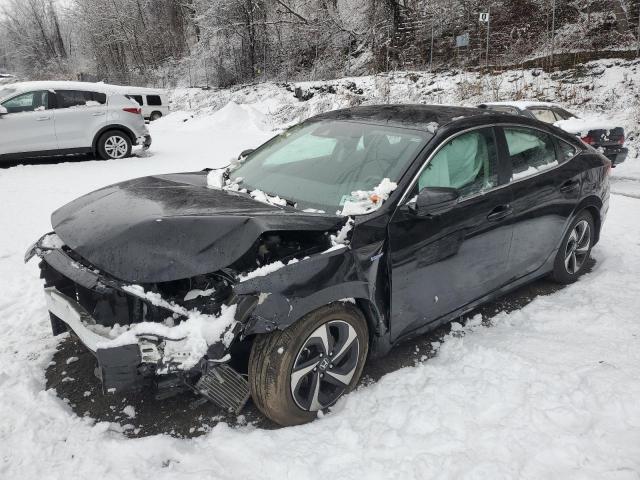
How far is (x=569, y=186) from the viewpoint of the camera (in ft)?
13.3

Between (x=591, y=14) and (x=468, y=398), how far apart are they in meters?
19.4

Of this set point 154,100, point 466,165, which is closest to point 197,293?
point 466,165

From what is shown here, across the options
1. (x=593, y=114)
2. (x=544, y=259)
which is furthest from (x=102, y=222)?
(x=593, y=114)

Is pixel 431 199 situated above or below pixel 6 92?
below

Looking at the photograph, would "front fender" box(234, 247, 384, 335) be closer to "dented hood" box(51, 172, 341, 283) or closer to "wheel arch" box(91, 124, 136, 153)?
"dented hood" box(51, 172, 341, 283)

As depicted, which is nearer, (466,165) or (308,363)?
(308,363)

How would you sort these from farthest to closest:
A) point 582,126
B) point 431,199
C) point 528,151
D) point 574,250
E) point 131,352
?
1. point 582,126
2. point 574,250
3. point 528,151
4. point 431,199
5. point 131,352

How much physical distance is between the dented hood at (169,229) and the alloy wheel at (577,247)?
2.64m

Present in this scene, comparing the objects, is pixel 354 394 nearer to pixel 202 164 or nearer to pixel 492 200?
pixel 492 200

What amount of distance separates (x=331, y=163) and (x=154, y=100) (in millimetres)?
20910

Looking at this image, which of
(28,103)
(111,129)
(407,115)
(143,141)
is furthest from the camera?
(143,141)

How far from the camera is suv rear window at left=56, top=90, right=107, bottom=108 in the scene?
33.6 ft

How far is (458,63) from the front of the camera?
19203 mm

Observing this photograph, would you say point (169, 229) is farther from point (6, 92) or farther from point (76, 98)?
point (6, 92)
